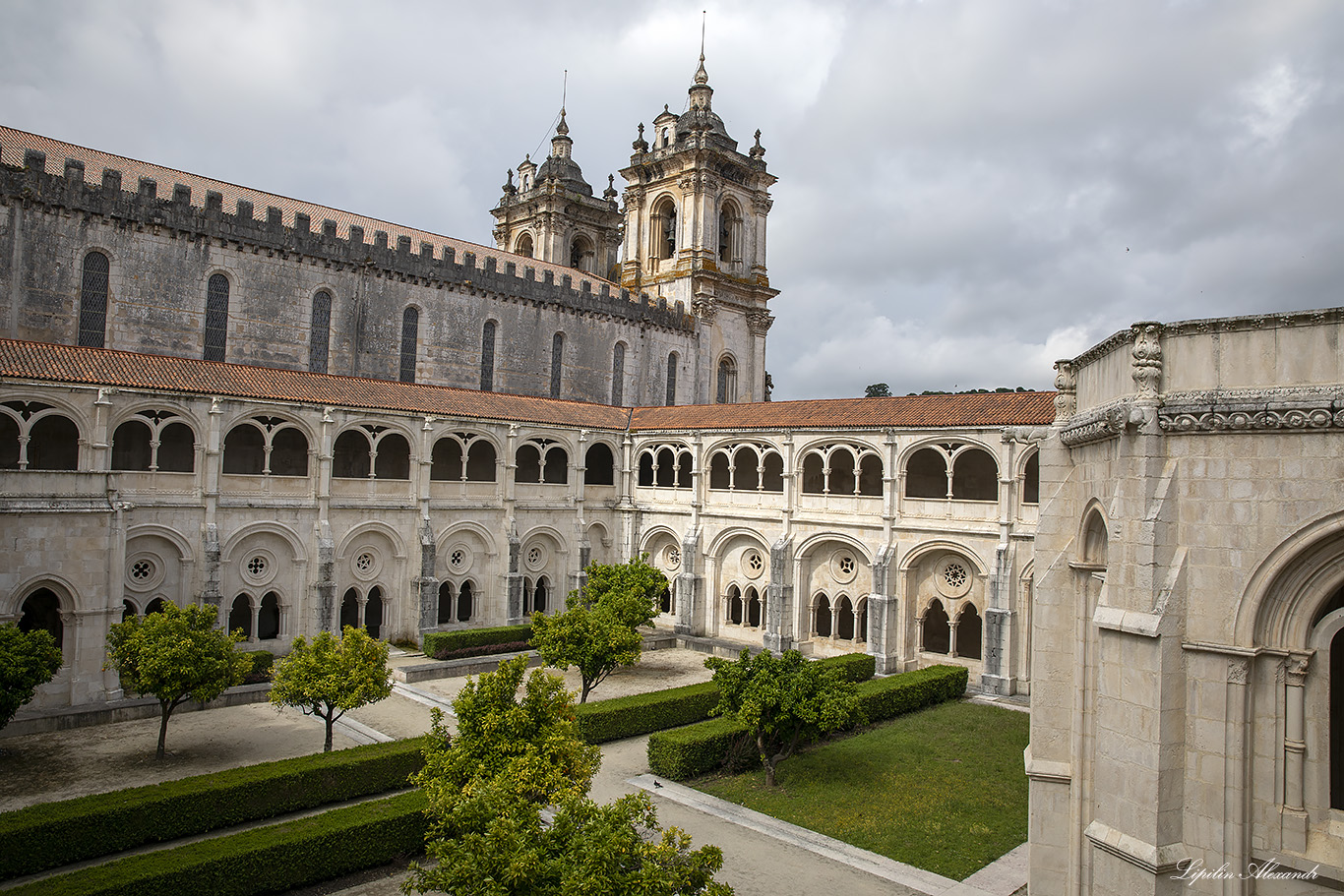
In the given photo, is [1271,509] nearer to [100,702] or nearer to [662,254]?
[100,702]

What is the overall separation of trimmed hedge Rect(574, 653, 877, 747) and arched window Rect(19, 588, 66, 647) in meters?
15.7

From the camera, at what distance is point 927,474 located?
105 ft

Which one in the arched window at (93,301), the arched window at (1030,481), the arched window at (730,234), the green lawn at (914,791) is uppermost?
the arched window at (730,234)

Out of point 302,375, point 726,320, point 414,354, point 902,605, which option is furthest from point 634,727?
point 726,320

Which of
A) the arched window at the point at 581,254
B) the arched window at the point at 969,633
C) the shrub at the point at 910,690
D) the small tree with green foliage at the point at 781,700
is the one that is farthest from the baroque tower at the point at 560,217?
the small tree with green foliage at the point at 781,700

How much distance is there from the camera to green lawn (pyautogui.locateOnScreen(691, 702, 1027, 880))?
50.0ft

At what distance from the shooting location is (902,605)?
28781 millimetres

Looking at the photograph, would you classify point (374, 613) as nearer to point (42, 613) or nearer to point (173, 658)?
point (42, 613)

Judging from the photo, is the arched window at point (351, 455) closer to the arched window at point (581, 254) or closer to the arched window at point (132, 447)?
the arched window at point (132, 447)

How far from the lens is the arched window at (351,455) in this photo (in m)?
32.1

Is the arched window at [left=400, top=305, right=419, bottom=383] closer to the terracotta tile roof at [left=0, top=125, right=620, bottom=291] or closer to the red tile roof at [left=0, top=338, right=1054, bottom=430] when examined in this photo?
the red tile roof at [left=0, top=338, right=1054, bottom=430]

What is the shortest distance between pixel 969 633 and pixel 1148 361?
2382 centimetres

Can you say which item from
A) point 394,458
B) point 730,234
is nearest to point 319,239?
point 394,458

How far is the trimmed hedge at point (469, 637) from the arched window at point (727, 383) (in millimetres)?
21775
